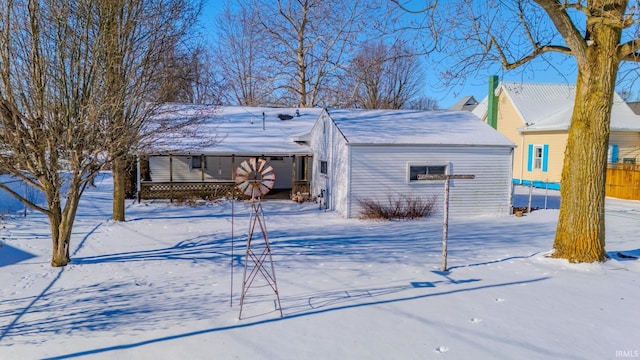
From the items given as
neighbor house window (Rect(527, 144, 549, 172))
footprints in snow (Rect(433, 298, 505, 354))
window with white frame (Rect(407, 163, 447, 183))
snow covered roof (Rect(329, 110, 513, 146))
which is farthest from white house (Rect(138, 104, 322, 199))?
footprints in snow (Rect(433, 298, 505, 354))

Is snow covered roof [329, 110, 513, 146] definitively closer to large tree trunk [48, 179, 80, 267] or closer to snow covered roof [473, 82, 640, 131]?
snow covered roof [473, 82, 640, 131]

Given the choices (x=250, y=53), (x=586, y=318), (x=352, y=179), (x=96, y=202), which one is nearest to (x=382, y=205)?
(x=352, y=179)

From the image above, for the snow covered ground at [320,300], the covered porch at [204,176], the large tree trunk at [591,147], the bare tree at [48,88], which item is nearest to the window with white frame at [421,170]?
the snow covered ground at [320,300]

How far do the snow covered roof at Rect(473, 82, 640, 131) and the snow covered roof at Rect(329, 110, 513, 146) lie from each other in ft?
17.7

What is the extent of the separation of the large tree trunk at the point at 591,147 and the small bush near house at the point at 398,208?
20.2 ft

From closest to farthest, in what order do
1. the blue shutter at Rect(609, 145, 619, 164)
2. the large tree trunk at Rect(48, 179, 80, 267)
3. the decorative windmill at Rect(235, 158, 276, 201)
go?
the decorative windmill at Rect(235, 158, 276, 201), the large tree trunk at Rect(48, 179, 80, 267), the blue shutter at Rect(609, 145, 619, 164)

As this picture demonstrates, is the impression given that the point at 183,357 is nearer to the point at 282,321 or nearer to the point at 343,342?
the point at 282,321

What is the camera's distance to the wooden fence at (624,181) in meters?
17.7

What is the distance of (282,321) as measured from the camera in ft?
15.7

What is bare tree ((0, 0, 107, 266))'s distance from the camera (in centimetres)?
619

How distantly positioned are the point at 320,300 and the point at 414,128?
1059cm

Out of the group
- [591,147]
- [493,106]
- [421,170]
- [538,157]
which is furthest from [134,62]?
[493,106]

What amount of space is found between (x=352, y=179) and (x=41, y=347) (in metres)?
10.0

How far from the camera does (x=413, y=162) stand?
1373 centimetres
